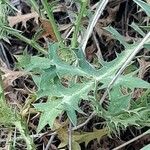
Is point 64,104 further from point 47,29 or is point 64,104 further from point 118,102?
point 47,29

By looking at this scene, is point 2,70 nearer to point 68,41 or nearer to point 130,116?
point 68,41

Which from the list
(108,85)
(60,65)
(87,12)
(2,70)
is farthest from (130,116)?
(2,70)

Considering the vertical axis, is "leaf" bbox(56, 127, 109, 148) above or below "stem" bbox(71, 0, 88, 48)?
below

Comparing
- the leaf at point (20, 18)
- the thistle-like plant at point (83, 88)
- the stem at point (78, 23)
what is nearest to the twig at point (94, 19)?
the stem at point (78, 23)

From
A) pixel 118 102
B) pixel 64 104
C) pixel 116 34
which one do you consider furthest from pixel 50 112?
pixel 116 34

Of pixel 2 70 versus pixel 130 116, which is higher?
pixel 2 70

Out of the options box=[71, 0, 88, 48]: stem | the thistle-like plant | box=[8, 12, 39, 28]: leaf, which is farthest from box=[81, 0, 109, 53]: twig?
box=[8, 12, 39, 28]: leaf

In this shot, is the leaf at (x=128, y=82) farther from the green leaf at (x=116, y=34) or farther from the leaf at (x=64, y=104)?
the green leaf at (x=116, y=34)

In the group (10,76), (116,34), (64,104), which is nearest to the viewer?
(64,104)

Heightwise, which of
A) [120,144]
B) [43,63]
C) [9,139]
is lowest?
[120,144]

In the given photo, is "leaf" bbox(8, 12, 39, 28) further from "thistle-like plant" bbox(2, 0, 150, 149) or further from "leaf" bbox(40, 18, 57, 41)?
"thistle-like plant" bbox(2, 0, 150, 149)

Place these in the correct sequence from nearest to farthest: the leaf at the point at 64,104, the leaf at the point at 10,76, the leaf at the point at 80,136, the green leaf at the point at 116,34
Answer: the leaf at the point at 64,104 → the green leaf at the point at 116,34 → the leaf at the point at 80,136 → the leaf at the point at 10,76
